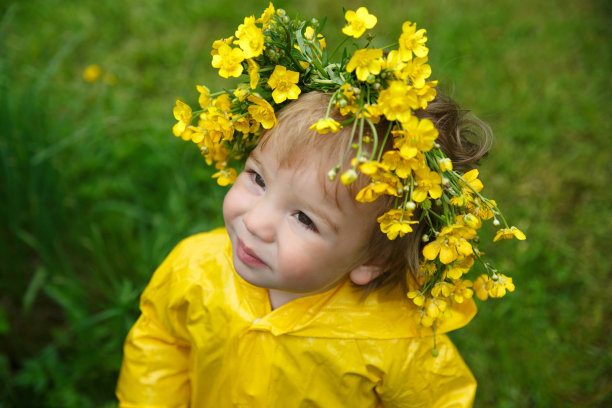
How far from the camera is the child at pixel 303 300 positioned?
3.85 feet

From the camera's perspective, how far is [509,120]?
3014mm

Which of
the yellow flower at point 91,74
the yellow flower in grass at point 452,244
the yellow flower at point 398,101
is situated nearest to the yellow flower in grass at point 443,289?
the yellow flower in grass at point 452,244

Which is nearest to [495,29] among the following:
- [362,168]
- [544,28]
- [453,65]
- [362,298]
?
[544,28]

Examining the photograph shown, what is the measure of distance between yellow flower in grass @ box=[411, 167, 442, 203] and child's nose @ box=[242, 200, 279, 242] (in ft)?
1.07

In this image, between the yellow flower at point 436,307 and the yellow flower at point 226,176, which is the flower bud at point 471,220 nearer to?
the yellow flower at point 436,307

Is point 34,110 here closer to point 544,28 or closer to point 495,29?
point 495,29

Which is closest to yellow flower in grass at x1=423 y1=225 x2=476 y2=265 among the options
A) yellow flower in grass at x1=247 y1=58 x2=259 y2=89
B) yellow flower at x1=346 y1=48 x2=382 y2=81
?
yellow flower at x1=346 y1=48 x2=382 y2=81

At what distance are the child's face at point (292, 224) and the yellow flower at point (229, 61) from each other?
0.66ft

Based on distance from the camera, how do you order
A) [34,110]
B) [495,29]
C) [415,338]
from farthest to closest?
[495,29], [34,110], [415,338]

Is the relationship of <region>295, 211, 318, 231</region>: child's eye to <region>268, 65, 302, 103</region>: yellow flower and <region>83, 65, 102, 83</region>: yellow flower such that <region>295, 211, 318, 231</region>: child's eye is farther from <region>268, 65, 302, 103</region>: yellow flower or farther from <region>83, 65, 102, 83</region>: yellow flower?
<region>83, 65, 102, 83</region>: yellow flower

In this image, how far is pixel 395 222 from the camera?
3.58 ft

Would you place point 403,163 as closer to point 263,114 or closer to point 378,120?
point 378,120

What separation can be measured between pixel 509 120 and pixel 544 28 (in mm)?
964

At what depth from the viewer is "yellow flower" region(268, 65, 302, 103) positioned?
1.13 metres
